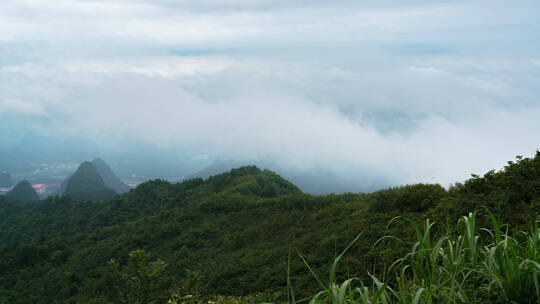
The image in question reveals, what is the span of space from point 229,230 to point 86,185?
301 feet

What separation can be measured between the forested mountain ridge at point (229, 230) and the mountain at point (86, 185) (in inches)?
1019

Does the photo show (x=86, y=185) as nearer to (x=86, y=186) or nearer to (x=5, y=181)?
(x=86, y=186)

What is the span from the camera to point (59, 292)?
33000 millimetres

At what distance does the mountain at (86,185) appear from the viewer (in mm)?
100500

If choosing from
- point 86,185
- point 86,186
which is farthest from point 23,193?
point 86,186

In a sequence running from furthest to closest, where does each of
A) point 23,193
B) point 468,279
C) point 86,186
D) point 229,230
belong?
1. point 23,193
2. point 86,186
3. point 229,230
4. point 468,279

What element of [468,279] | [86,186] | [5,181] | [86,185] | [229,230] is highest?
[5,181]

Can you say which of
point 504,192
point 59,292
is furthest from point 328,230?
point 59,292

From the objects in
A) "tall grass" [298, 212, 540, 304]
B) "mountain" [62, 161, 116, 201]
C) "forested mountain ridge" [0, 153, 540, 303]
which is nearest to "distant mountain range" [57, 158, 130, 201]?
"mountain" [62, 161, 116, 201]

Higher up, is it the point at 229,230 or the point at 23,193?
the point at 23,193

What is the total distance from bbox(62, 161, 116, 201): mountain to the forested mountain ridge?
1019 inches

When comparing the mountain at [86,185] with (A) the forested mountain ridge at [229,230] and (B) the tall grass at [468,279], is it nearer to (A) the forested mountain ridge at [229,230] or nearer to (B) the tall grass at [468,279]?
(A) the forested mountain ridge at [229,230]

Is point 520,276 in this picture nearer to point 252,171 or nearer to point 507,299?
point 507,299

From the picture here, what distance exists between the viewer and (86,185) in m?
114
